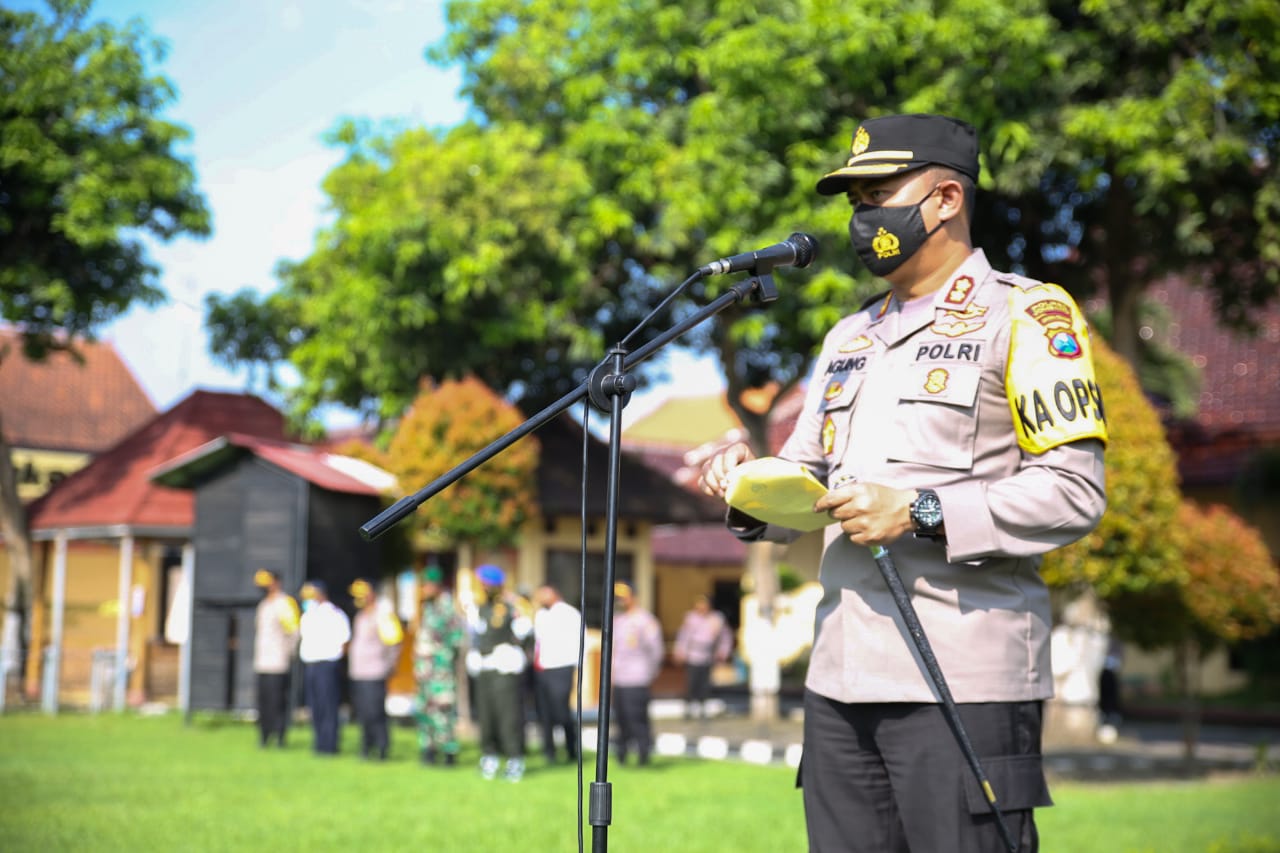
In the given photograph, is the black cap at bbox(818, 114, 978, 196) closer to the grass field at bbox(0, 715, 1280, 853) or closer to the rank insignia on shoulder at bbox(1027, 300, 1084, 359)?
the rank insignia on shoulder at bbox(1027, 300, 1084, 359)

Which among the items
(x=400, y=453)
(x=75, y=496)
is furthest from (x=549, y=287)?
(x=75, y=496)

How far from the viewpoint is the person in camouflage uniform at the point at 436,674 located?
15.8 meters

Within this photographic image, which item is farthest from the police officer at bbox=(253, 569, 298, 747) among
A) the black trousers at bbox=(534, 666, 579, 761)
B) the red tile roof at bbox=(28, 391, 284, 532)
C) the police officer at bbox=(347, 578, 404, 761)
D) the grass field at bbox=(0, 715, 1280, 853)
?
the red tile roof at bbox=(28, 391, 284, 532)

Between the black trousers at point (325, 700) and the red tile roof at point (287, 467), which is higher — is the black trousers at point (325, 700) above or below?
below

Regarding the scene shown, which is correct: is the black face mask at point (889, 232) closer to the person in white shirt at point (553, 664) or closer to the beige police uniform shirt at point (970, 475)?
the beige police uniform shirt at point (970, 475)

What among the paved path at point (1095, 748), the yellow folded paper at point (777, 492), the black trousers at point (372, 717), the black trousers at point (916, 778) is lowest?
the paved path at point (1095, 748)

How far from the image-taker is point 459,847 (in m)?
9.20

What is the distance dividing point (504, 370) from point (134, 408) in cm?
2342

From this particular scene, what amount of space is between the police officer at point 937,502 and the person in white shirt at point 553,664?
13420mm

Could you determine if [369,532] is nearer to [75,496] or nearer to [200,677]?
[200,677]

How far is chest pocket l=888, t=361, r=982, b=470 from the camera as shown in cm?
337

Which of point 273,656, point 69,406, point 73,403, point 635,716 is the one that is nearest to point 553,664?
point 635,716

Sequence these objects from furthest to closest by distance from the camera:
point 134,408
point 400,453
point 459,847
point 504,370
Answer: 1. point 134,408
2. point 504,370
3. point 400,453
4. point 459,847

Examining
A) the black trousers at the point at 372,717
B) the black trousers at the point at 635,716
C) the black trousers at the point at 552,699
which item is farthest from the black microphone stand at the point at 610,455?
the black trousers at the point at 552,699
